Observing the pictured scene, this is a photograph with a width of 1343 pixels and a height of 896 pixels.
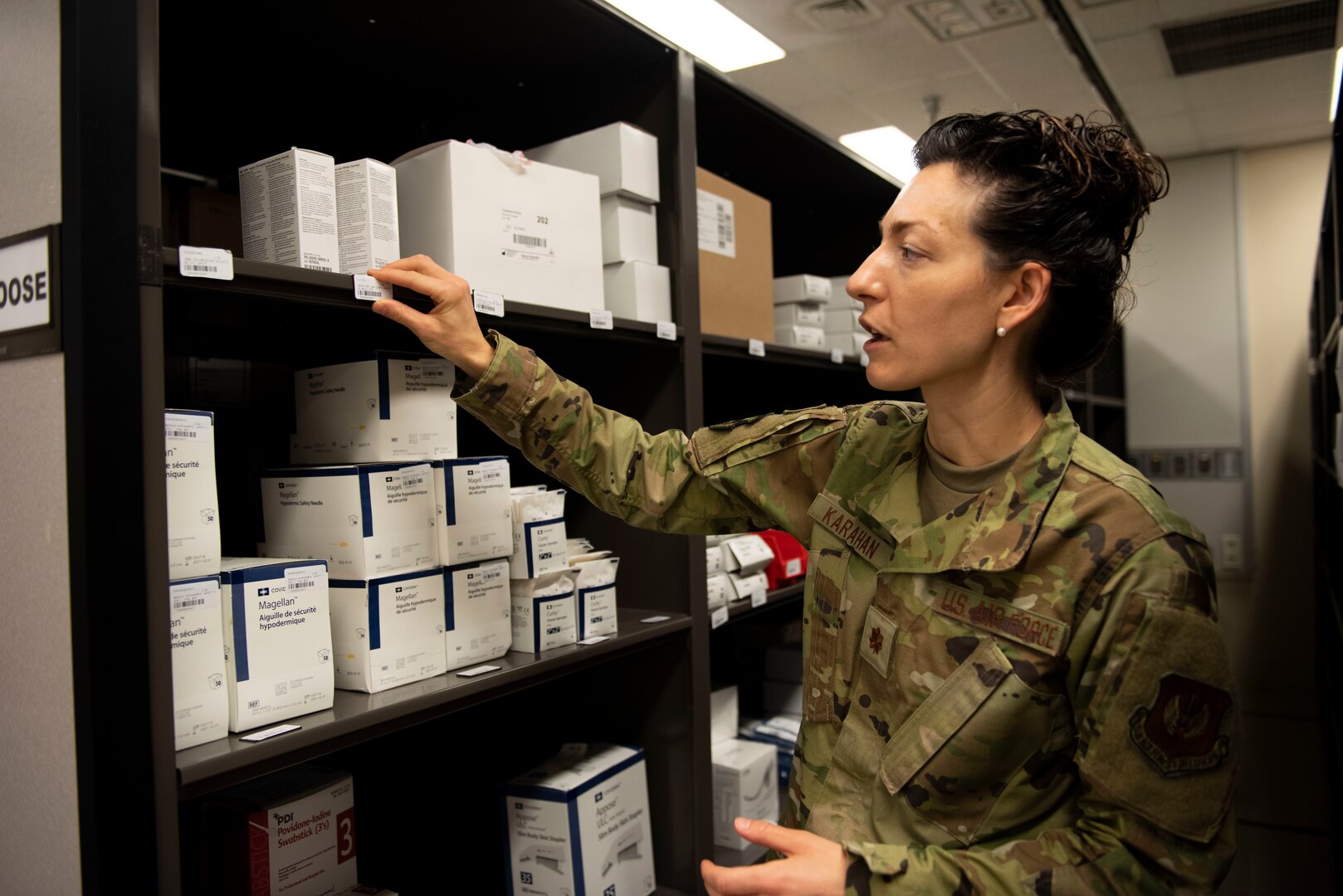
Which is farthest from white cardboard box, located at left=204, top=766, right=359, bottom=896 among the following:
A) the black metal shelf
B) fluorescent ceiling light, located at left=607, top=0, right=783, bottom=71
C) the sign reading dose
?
fluorescent ceiling light, located at left=607, top=0, right=783, bottom=71

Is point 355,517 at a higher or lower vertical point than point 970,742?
higher

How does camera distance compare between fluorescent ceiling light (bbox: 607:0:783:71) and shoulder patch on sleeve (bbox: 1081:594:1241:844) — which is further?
fluorescent ceiling light (bbox: 607:0:783:71)


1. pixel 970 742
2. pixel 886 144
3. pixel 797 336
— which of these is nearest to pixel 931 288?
pixel 970 742

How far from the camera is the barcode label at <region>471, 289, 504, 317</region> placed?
133 cm

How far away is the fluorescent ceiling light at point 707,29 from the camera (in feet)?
9.11

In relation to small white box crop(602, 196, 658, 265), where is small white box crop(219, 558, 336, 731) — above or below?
below

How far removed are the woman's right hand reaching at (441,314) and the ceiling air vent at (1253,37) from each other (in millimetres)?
3502

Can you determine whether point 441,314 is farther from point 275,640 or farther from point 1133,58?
point 1133,58

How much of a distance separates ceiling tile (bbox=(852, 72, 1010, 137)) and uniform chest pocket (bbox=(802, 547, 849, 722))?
3.27 m

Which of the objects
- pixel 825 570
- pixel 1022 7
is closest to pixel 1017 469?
pixel 825 570

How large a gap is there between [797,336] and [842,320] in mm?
291

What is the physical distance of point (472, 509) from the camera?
143 cm

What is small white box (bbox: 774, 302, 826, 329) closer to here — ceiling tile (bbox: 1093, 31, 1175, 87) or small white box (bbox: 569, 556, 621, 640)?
small white box (bbox: 569, 556, 621, 640)

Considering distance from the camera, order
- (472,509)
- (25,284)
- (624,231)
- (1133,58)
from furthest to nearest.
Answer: (1133,58)
(624,231)
(472,509)
(25,284)
